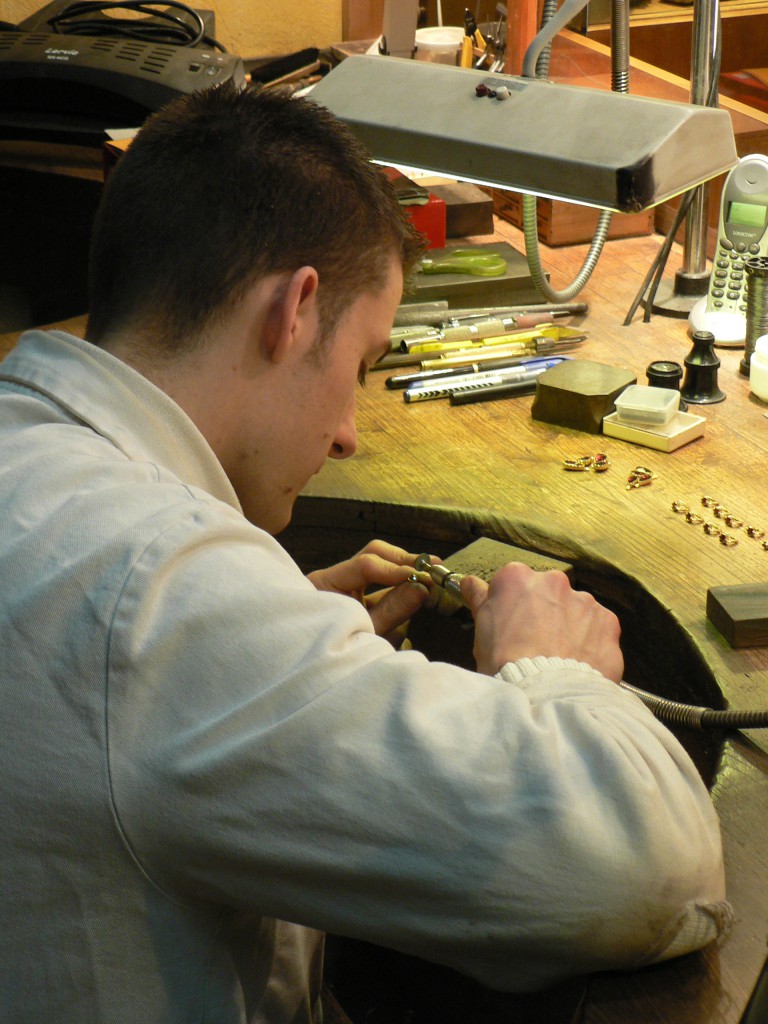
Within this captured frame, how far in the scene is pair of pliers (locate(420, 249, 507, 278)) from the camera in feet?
6.52

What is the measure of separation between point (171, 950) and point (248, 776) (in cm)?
16

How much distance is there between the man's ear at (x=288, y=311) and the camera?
0.91m

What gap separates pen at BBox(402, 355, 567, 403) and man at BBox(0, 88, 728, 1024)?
88 centimetres

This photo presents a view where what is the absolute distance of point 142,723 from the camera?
0.64 metres

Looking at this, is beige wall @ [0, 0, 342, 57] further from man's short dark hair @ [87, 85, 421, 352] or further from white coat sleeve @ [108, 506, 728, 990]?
white coat sleeve @ [108, 506, 728, 990]

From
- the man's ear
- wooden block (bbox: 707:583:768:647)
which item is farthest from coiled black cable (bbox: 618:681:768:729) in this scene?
the man's ear

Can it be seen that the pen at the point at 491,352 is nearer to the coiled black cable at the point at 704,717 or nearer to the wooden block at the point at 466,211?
the wooden block at the point at 466,211

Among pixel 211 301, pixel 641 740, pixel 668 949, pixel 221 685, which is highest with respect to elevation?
pixel 211 301

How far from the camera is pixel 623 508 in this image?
4.58 feet

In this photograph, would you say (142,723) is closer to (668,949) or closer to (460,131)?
(668,949)

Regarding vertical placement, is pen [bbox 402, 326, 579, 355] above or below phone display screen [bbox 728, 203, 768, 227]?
below

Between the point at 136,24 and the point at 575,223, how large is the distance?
1118mm

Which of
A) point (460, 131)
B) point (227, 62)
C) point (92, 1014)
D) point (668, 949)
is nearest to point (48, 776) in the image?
point (92, 1014)

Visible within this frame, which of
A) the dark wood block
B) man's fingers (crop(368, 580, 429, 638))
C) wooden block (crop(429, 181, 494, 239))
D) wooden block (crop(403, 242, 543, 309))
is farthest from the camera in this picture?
wooden block (crop(429, 181, 494, 239))
